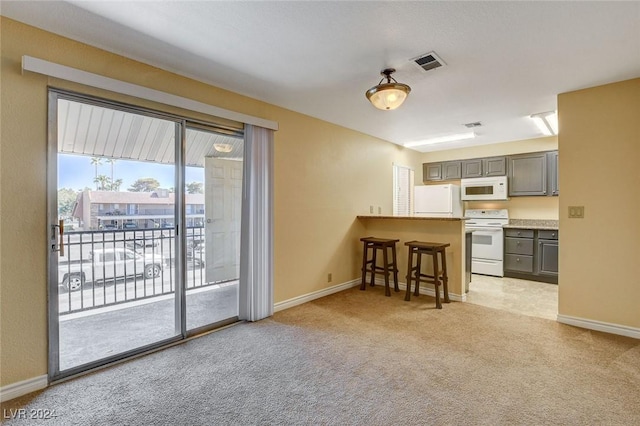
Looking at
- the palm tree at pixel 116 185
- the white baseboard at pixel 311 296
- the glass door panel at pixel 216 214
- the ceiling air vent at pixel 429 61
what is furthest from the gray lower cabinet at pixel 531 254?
the palm tree at pixel 116 185

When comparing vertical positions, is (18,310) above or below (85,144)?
below

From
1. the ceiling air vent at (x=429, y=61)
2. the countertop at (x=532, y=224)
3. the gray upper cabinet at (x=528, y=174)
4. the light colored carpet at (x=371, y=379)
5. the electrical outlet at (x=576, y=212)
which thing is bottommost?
the light colored carpet at (x=371, y=379)

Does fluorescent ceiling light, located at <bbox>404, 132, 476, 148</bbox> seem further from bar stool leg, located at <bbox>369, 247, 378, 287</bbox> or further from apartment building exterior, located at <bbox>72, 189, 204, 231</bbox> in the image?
apartment building exterior, located at <bbox>72, 189, 204, 231</bbox>

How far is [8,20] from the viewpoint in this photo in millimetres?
1978

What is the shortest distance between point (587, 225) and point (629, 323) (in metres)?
0.99

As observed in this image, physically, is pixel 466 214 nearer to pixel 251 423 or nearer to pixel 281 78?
pixel 281 78

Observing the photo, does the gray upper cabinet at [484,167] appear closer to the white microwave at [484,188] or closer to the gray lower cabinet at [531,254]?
the white microwave at [484,188]

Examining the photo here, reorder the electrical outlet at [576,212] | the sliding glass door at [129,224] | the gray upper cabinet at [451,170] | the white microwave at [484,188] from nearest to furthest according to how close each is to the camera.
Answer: the sliding glass door at [129,224], the electrical outlet at [576,212], the white microwave at [484,188], the gray upper cabinet at [451,170]

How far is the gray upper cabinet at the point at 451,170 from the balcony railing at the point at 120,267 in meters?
5.13

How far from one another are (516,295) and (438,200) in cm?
223

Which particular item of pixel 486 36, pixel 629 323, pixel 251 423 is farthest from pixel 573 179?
pixel 251 423

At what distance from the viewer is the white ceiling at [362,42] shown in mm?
1898

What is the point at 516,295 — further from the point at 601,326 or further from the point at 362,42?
the point at 362,42

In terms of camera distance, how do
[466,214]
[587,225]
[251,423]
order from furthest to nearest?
[466,214] → [587,225] → [251,423]
